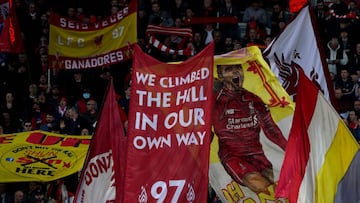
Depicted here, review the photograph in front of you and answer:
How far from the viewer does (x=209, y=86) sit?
14.8 m

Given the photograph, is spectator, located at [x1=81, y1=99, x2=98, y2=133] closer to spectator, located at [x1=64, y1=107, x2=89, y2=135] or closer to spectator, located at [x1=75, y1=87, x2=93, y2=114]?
spectator, located at [x1=64, y1=107, x2=89, y2=135]

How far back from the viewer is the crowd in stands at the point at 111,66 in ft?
76.5

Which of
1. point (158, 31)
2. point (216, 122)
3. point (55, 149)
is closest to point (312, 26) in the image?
point (216, 122)

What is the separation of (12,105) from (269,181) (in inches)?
355

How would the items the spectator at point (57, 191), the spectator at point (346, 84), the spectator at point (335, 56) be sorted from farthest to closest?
the spectator at point (335, 56), the spectator at point (346, 84), the spectator at point (57, 191)

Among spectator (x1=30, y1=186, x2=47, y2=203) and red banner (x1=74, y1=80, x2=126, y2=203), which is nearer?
red banner (x1=74, y1=80, x2=126, y2=203)

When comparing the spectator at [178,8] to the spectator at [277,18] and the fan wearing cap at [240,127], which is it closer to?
the spectator at [277,18]

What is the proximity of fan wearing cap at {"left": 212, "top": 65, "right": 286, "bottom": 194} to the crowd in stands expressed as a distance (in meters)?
4.88

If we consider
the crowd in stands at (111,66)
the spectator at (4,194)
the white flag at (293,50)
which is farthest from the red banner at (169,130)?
the spectator at (4,194)

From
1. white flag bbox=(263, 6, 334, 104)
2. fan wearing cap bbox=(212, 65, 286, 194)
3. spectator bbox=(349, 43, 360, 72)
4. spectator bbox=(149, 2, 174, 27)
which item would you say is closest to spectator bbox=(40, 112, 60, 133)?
spectator bbox=(149, 2, 174, 27)

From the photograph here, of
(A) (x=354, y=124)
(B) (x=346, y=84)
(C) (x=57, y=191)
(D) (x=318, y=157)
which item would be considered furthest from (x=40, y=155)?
(D) (x=318, y=157)

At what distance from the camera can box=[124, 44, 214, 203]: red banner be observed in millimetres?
14469

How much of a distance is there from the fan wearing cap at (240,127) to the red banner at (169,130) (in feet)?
6.89

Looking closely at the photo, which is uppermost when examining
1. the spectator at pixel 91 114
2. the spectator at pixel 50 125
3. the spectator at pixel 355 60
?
the spectator at pixel 355 60
